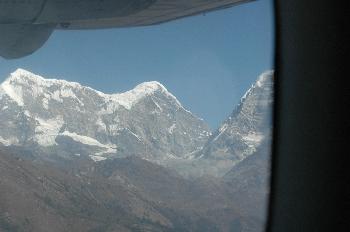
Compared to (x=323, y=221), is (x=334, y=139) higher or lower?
higher

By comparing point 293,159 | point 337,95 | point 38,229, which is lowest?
point 38,229

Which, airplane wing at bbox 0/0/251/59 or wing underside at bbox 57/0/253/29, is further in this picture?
wing underside at bbox 57/0/253/29

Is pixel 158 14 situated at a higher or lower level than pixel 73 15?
higher

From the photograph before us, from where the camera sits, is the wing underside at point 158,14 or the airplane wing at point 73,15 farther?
the wing underside at point 158,14

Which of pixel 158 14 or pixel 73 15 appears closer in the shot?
pixel 73 15

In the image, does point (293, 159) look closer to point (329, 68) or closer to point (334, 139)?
point (334, 139)

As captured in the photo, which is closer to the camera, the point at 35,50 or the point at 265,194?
the point at 265,194

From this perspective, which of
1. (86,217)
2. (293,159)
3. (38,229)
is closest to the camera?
(293,159)

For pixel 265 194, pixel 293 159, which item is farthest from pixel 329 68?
pixel 265 194
